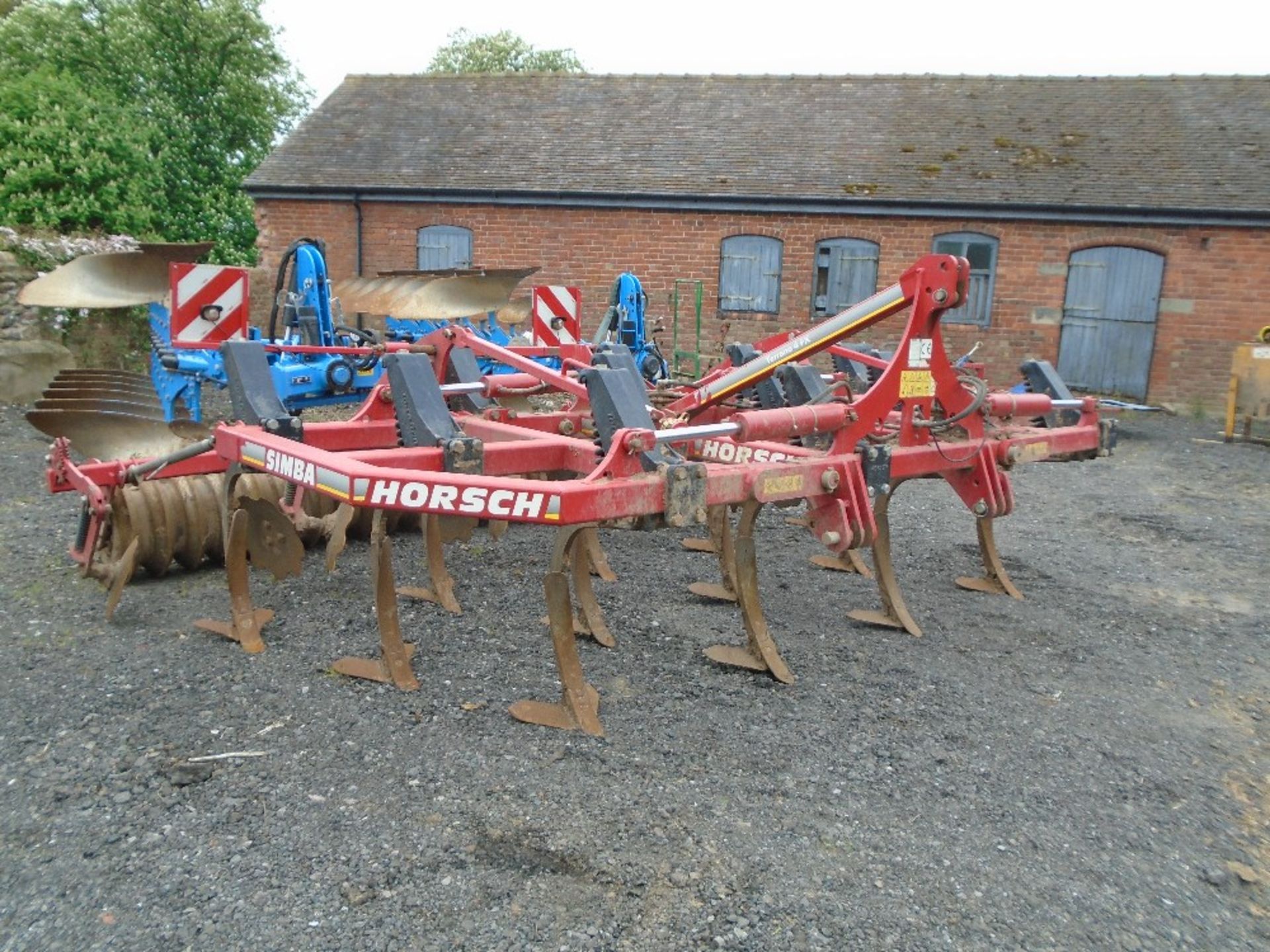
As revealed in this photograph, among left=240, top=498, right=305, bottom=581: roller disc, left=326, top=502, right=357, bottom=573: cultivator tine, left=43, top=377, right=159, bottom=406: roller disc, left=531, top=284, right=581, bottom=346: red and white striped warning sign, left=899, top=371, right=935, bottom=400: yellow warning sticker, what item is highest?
left=531, top=284, right=581, bottom=346: red and white striped warning sign

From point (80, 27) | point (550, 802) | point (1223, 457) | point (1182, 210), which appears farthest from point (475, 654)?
point (80, 27)

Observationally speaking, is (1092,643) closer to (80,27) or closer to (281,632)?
(281,632)

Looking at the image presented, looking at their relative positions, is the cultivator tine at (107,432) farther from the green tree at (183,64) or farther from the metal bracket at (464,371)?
the green tree at (183,64)

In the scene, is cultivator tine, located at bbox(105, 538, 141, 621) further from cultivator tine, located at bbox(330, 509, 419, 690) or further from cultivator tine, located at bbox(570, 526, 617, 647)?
cultivator tine, located at bbox(570, 526, 617, 647)

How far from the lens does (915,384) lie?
4457 millimetres

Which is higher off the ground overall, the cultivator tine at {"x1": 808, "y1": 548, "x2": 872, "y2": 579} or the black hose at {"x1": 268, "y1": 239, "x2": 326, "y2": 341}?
the black hose at {"x1": 268, "y1": 239, "x2": 326, "y2": 341}

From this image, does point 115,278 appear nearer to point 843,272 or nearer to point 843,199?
point 843,199

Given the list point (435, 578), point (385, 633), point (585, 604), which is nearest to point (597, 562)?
point (435, 578)

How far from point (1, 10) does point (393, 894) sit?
133 feet

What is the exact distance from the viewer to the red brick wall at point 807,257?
13.9 meters

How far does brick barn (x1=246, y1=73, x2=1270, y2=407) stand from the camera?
14.1m

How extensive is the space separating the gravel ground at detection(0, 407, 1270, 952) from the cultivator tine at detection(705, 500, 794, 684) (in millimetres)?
74

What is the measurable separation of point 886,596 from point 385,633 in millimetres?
2382

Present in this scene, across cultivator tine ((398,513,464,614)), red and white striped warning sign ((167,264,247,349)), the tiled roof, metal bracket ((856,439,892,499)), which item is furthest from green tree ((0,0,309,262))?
metal bracket ((856,439,892,499))
